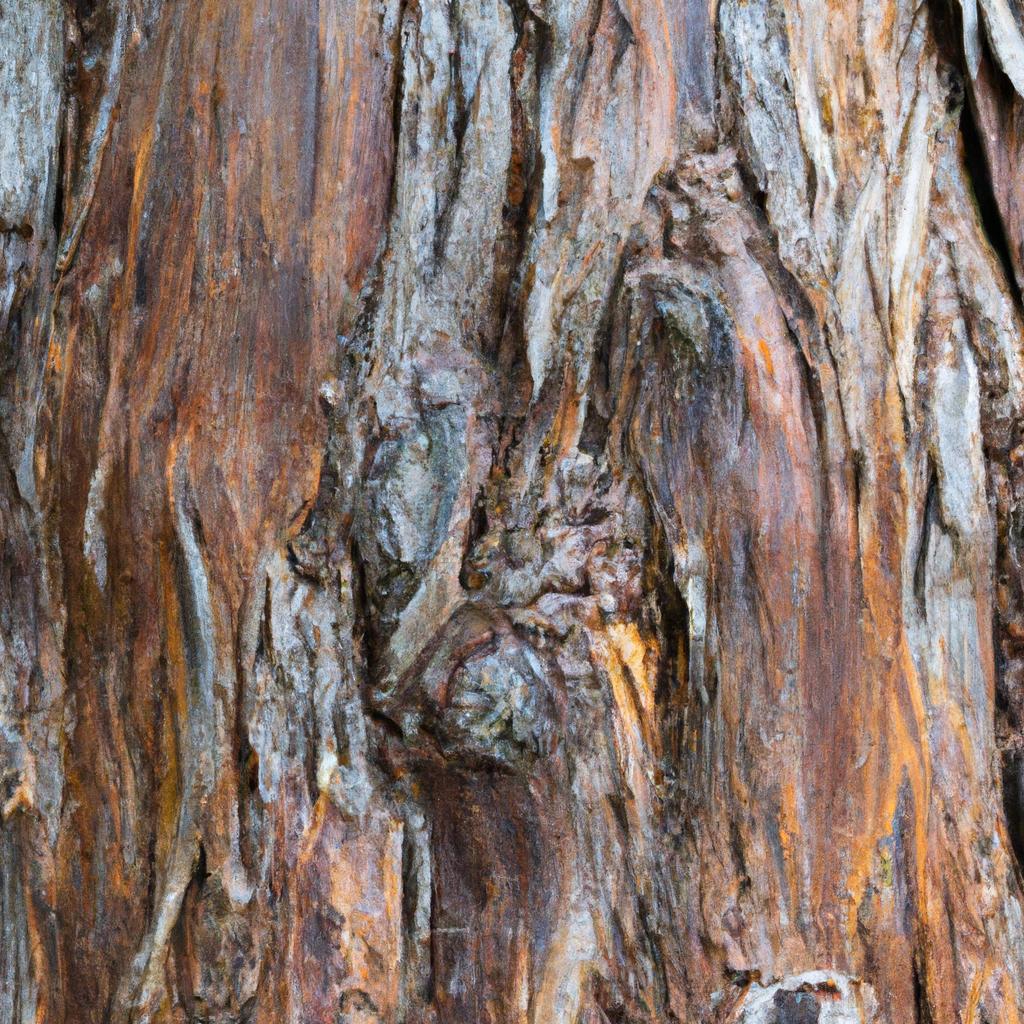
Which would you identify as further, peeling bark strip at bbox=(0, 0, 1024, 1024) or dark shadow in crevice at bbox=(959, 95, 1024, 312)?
dark shadow in crevice at bbox=(959, 95, 1024, 312)

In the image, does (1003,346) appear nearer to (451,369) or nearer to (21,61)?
(451,369)

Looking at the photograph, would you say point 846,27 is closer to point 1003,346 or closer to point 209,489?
point 1003,346

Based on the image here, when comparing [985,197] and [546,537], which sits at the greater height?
[985,197]

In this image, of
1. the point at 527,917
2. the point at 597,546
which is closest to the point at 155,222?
the point at 597,546

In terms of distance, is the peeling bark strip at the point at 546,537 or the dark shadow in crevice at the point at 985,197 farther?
the dark shadow in crevice at the point at 985,197

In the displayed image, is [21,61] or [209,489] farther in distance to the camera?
[21,61]

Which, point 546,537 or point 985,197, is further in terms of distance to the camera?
point 985,197

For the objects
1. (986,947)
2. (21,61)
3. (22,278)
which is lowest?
(986,947)

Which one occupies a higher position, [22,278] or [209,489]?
[22,278]
